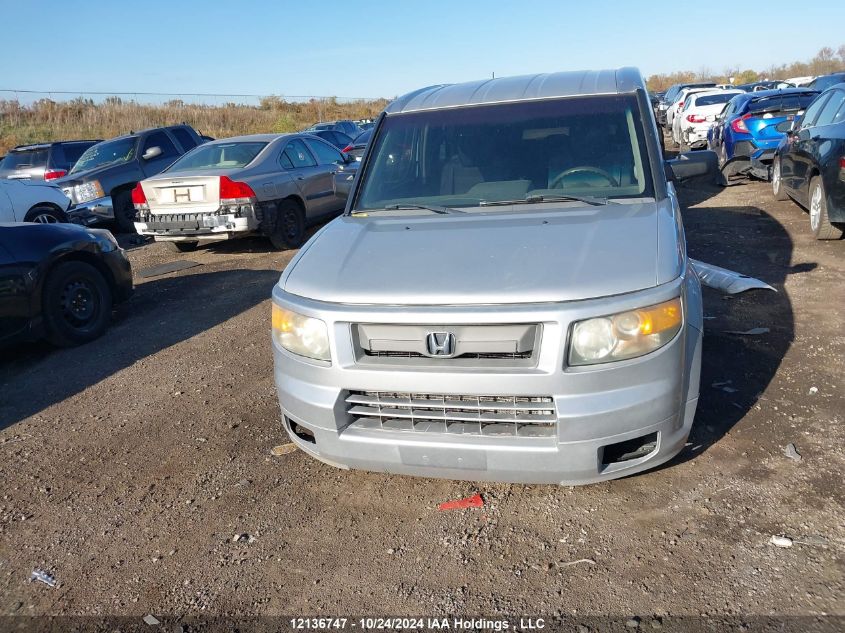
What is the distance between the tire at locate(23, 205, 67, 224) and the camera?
1020cm

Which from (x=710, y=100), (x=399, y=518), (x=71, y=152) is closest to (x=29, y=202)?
(x=71, y=152)

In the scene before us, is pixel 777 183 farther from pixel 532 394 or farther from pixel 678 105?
pixel 678 105

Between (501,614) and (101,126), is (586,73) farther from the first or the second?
(101,126)

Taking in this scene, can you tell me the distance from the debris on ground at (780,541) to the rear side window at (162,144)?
12193 millimetres

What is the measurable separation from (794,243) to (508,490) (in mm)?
6155

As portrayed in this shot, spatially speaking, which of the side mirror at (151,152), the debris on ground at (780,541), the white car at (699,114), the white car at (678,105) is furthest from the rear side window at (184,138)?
the white car at (678,105)

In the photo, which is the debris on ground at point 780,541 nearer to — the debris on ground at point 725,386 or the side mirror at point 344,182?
the debris on ground at point 725,386

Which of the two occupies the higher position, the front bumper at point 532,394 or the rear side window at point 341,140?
the rear side window at point 341,140

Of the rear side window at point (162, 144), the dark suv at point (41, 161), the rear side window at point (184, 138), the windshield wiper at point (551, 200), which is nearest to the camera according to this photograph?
the windshield wiper at point (551, 200)

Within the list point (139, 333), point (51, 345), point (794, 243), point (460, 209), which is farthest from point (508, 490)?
point (794, 243)

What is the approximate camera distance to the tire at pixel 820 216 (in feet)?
23.9

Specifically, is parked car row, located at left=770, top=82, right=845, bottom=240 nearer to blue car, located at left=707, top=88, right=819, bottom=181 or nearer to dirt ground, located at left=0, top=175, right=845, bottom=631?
dirt ground, located at left=0, top=175, right=845, bottom=631

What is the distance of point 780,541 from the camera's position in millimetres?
2729

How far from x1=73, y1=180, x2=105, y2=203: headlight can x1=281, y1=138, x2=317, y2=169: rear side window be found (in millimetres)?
4039
